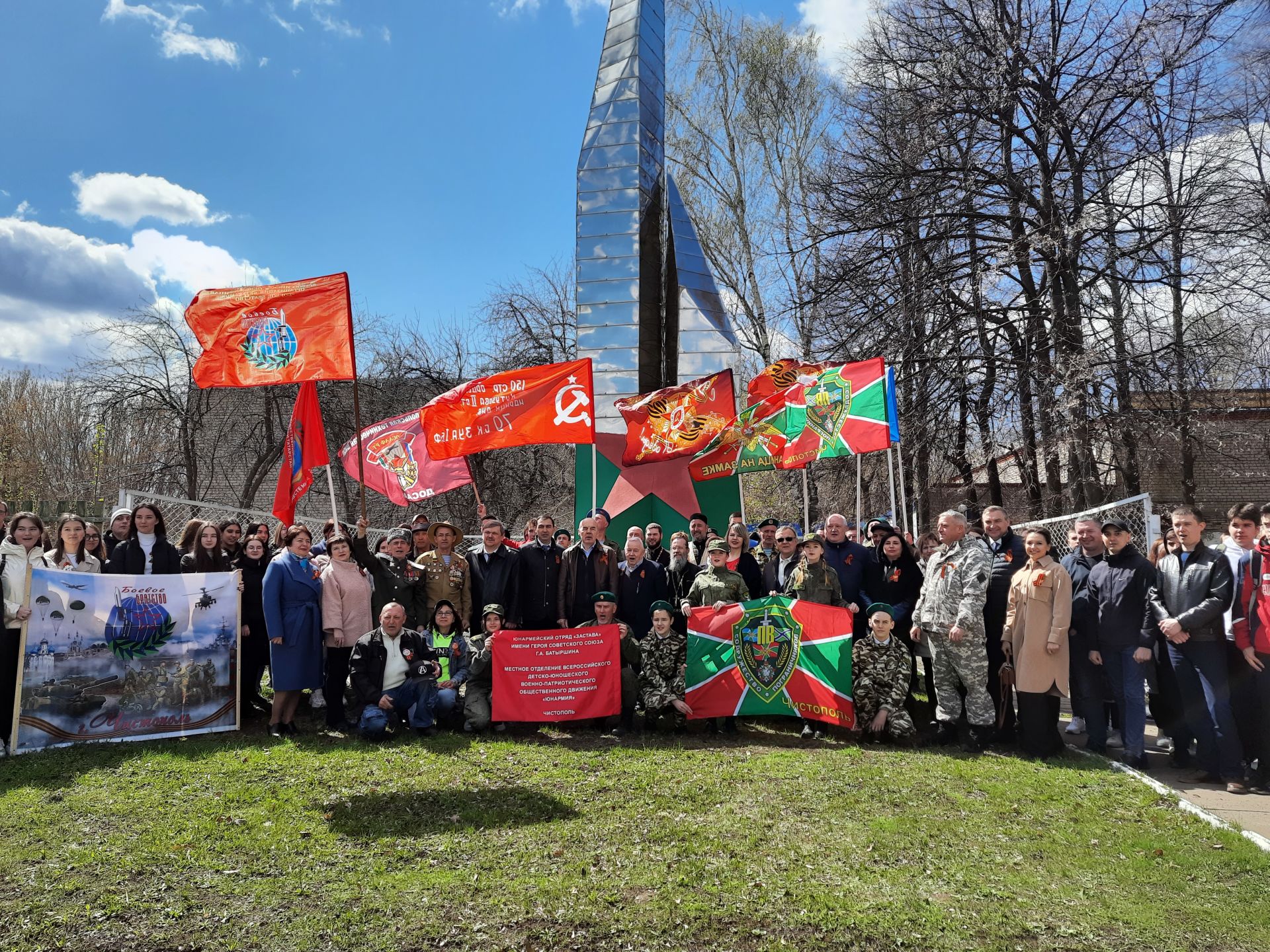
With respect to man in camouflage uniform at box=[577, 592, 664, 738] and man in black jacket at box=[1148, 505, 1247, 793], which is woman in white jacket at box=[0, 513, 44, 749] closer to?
man in camouflage uniform at box=[577, 592, 664, 738]

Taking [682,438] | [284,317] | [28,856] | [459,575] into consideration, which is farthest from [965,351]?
[28,856]

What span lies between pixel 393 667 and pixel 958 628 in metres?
4.96

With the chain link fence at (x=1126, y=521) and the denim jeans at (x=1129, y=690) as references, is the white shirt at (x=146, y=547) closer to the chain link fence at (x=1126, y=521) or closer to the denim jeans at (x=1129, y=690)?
the denim jeans at (x=1129, y=690)

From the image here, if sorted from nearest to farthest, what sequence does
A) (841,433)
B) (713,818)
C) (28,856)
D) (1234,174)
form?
1. (28,856)
2. (713,818)
3. (841,433)
4. (1234,174)

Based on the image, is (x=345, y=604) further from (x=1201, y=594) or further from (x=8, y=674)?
(x=1201, y=594)

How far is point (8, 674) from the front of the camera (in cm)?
682

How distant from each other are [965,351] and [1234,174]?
15.7 ft

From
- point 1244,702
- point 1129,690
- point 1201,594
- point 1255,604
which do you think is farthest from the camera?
point 1129,690

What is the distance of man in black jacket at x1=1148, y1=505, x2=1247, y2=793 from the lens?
19.9 feet

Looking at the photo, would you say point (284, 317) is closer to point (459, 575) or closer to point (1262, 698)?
point (459, 575)

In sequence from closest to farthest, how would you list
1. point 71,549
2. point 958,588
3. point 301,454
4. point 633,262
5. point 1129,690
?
point 1129,690 → point 958,588 → point 71,549 → point 301,454 → point 633,262

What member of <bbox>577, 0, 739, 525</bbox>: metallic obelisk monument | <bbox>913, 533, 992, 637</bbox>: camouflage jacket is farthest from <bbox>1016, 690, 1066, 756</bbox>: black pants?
<bbox>577, 0, 739, 525</bbox>: metallic obelisk monument

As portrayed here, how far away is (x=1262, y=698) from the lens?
19.5 feet

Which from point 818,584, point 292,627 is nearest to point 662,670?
point 818,584
